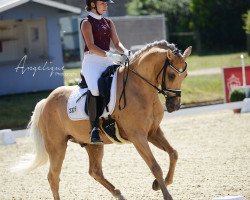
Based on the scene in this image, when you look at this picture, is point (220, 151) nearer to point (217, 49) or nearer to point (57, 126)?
point (57, 126)

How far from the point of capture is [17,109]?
2052 centimetres

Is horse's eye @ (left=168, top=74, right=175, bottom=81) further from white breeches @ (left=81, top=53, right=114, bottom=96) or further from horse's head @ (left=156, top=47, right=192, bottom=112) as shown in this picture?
white breeches @ (left=81, top=53, right=114, bottom=96)

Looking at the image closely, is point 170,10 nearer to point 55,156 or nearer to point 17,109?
point 17,109

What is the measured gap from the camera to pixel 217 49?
1644 inches

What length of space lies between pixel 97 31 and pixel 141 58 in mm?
685

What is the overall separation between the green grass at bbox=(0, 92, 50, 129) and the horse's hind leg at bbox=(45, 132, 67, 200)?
10.5m

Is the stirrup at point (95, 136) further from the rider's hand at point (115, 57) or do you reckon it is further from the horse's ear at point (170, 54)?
the horse's ear at point (170, 54)

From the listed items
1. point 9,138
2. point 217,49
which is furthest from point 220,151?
point 217,49

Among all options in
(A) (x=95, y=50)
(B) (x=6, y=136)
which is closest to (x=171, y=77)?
(A) (x=95, y=50)

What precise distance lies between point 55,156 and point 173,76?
215 cm

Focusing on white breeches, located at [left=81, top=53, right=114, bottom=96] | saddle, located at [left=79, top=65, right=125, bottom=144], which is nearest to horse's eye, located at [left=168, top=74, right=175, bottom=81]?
saddle, located at [left=79, top=65, right=125, bottom=144]

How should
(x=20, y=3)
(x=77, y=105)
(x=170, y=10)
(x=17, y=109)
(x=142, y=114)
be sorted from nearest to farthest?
1. (x=142, y=114)
2. (x=77, y=105)
3. (x=17, y=109)
4. (x=20, y=3)
5. (x=170, y=10)

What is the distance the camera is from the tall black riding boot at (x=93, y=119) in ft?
26.8

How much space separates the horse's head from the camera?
7570 mm
